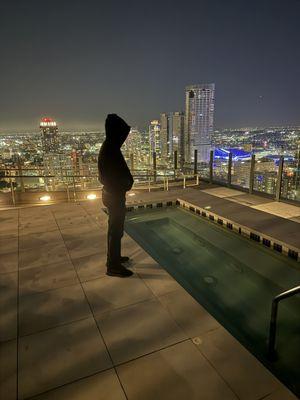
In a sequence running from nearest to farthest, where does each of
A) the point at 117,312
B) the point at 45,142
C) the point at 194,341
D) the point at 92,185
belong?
1. the point at 194,341
2. the point at 117,312
3. the point at 92,185
4. the point at 45,142

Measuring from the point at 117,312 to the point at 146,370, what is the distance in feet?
2.51

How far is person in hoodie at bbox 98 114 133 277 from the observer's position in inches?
119

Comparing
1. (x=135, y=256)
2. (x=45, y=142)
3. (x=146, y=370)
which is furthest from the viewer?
(x=45, y=142)

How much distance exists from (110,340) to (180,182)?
28.5 ft

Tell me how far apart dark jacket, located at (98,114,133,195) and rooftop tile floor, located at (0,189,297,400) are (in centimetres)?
123

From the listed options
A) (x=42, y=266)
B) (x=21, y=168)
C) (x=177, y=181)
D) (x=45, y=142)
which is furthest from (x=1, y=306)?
(x=45, y=142)

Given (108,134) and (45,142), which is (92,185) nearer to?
(108,134)

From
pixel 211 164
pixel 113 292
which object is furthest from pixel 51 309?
pixel 211 164

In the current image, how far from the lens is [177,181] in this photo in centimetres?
1077

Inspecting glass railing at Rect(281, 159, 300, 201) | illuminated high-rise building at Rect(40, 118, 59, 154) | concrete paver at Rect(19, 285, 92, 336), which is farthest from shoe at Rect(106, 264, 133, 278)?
illuminated high-rise building at Rect(40, 118, 59, 154)

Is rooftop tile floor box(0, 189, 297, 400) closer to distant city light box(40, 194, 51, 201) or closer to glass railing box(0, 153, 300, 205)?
distant city light box(40, 194, 51, 201)

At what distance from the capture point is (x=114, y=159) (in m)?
3.05

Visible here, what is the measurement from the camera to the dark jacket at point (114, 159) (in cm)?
300

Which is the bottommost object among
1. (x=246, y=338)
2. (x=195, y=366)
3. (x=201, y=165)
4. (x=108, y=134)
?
(x=246, y=338)
